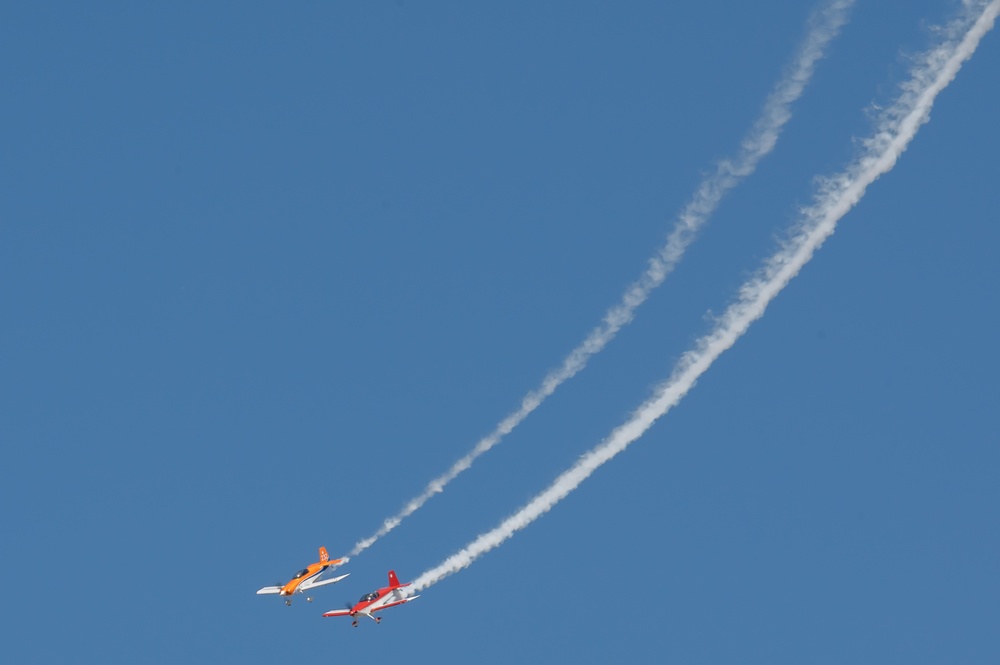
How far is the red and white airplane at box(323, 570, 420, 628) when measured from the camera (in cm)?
7488

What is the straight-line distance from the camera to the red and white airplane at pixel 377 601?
74875 mm

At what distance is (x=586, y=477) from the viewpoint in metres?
66.6

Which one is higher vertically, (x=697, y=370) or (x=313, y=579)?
(x=313, y=579)

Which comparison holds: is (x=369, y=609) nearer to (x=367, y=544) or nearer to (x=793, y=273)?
(x=367, y=544)

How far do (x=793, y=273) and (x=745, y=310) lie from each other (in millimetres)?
2524

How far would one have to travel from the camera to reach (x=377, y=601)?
7531 centimetres

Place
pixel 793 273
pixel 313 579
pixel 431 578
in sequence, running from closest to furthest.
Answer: pixel 793 273, pixel 431 578, pixel 313 579

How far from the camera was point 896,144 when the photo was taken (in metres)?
58.7

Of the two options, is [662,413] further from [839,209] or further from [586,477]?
[839,209]

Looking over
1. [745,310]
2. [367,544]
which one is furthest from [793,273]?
[367,544]

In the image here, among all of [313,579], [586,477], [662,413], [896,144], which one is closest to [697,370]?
[662,413]

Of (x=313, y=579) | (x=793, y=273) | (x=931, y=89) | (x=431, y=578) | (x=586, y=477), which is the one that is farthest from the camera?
(x=313, y=579)

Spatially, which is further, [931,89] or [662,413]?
[662,413]

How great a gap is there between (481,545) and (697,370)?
12342mm
